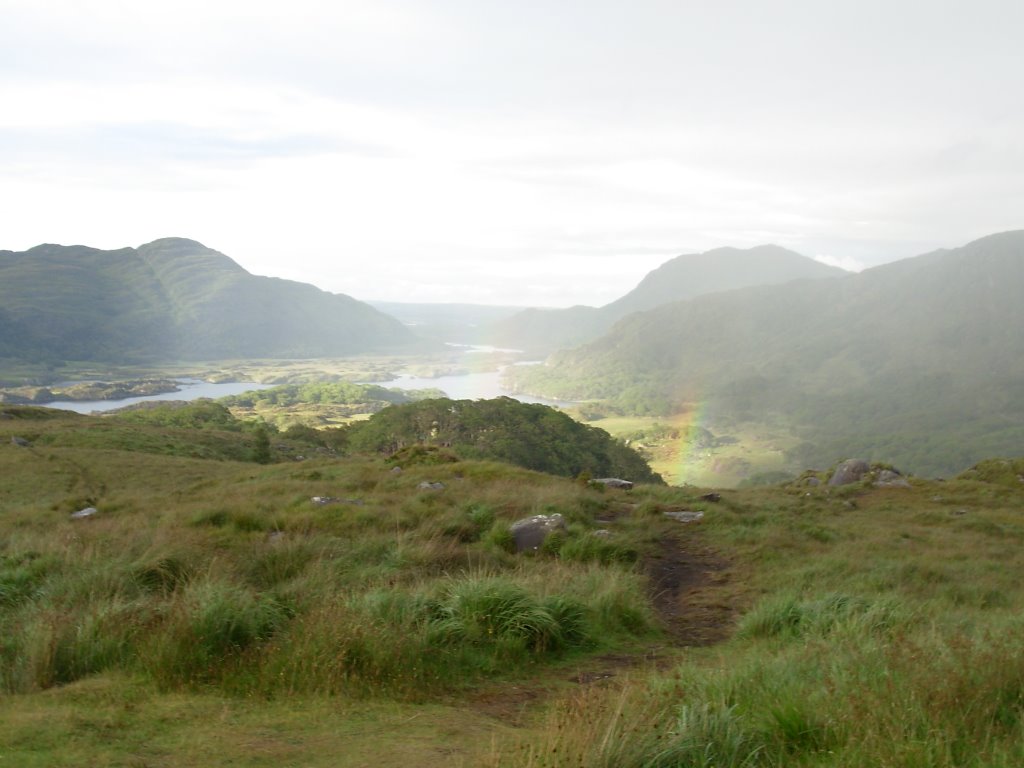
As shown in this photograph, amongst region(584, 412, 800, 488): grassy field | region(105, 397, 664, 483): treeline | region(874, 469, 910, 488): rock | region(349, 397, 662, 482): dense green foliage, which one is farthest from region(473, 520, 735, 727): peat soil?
region(584, 412, 800, 488): grassy field

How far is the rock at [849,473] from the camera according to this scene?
29.9m

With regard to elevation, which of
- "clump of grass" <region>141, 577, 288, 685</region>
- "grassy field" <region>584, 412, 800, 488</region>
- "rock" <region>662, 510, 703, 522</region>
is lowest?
"grassy field" <region>584, 412, 800, 488</region>

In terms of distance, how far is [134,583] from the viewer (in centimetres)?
761

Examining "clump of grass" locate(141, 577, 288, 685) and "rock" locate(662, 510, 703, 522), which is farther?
"rock" locate(662, 510, 703, 522)

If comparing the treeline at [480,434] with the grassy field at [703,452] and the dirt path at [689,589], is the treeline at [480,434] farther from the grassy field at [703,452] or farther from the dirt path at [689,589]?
the dirt path at [689,589]

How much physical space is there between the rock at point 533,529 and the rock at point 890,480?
19.1m

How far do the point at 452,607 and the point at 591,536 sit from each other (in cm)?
614

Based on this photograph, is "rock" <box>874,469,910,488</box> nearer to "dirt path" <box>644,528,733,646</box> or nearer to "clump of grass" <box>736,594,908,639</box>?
"dirt path" <box>644,528,733,646</box>

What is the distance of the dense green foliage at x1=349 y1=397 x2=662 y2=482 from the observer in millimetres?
63125

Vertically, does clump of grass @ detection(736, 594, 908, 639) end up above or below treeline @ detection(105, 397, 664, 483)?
above

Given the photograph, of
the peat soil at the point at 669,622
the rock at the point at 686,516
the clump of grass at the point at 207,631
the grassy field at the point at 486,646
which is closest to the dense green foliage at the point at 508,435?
the rock at the point at 686,516

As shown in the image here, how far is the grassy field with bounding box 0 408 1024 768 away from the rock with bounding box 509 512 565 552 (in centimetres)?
31

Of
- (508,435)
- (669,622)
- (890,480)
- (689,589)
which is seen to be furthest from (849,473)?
(508,435)

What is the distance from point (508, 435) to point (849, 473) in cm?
3908
